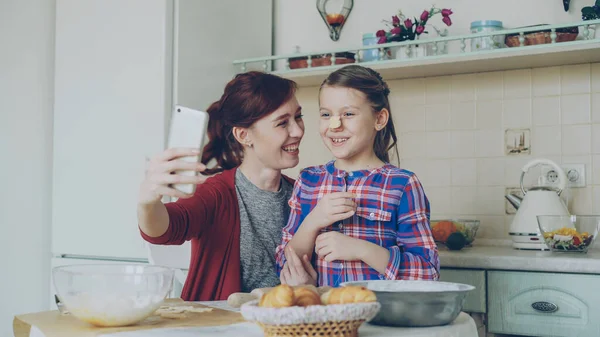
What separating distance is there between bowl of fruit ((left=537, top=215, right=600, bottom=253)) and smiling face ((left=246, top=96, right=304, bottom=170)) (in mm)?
845

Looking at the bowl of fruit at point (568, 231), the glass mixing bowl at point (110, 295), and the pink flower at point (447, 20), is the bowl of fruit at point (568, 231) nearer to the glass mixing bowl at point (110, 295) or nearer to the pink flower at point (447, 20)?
the pink flower at point (447, 20)

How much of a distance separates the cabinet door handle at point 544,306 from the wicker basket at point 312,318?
1297 millimetres

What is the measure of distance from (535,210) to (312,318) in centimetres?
165

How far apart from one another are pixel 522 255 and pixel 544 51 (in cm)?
66

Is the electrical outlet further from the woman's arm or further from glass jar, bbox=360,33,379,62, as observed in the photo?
the woman's arm

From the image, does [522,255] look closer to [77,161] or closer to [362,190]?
[362,190]

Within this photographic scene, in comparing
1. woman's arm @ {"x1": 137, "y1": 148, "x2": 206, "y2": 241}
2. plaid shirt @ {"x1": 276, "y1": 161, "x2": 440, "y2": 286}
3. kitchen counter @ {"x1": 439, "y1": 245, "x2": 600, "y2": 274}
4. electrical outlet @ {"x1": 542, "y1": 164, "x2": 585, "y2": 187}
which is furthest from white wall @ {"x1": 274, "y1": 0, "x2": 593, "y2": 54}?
woman's arm @ {"x1": 137, "y1": 148, "x2": 206, "y2": 241}

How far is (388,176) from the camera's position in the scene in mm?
1730

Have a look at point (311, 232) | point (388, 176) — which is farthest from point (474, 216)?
point (311, 232)

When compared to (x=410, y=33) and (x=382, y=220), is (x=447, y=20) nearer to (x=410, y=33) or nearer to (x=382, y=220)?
(x=410, y=33)

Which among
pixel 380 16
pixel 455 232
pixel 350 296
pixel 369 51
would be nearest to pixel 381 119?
pixel 455 232

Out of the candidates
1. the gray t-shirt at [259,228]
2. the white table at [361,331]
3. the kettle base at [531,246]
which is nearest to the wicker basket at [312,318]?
the white table at [361,331]

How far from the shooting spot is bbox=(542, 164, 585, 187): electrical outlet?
2545mm

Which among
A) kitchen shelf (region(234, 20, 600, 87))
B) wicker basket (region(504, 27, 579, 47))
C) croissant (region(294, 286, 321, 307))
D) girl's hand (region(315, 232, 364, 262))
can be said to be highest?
wicker basket (region(504, 27, 579, 47))
